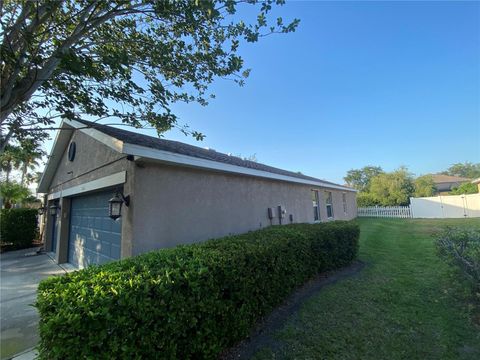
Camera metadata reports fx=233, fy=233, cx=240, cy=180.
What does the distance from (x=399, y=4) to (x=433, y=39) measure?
2.35 metres

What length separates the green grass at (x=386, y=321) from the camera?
3.13m

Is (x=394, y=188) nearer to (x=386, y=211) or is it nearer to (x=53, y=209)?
(x=386, y=211)

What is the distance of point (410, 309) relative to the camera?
422 cm

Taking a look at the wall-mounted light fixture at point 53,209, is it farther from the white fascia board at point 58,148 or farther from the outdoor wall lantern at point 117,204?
the outdoor wall lantern at point 117,204

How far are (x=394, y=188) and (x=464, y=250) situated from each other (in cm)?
2378

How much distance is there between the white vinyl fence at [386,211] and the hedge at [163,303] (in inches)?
879

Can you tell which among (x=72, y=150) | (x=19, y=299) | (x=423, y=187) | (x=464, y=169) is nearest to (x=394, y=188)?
(x=423, y=187)

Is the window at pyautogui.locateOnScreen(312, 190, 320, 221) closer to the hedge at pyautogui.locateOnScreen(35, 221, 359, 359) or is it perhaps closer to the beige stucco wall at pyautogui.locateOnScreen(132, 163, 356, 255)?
the beige stucco wall at pyautogui.locateOnScreen(132, 163, 356, 255)

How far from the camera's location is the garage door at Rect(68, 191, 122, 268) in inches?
246

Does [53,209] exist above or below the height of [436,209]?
above

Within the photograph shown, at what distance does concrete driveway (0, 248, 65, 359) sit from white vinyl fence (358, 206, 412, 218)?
24.2 m

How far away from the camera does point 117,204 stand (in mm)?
5184

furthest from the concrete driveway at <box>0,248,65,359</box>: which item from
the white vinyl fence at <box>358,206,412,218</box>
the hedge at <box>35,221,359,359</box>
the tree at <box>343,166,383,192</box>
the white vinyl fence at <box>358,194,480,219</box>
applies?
the tree at <box>343,166,383,192</box>

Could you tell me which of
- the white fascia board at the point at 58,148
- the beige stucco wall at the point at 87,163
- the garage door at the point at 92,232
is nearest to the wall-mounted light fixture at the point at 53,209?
the beige stucco wall at the point at 87,163
